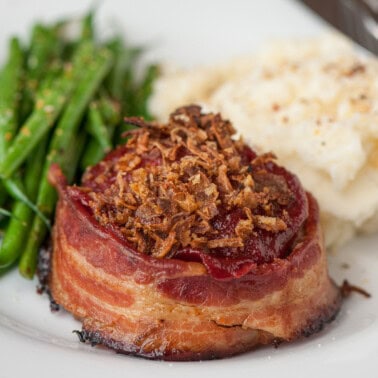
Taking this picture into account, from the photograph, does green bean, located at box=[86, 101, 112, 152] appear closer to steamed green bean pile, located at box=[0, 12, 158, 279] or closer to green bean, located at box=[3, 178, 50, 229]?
steamed green bean pile, located at box=[0, 12, 158, 279]

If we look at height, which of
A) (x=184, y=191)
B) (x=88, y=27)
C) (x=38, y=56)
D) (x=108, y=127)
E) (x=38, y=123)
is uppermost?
(x=184, y=191)

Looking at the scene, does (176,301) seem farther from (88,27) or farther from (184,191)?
(88,27)

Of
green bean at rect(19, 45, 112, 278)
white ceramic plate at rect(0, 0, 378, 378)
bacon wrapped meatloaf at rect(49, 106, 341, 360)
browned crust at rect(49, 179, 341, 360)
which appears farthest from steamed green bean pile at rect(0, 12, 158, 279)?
browned crust at rect(49, 179, 341, 360)

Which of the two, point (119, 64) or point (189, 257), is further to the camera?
point (119, 64)

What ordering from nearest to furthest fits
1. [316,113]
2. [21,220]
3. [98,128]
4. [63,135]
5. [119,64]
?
[21,220] → [316,113] → [63,135] → [98,128] → [119,64]

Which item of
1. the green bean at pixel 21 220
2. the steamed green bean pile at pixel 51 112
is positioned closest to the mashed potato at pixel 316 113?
the steamed green bean pile at pixel 51 112

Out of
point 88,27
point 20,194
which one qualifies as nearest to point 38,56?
point 88,27
